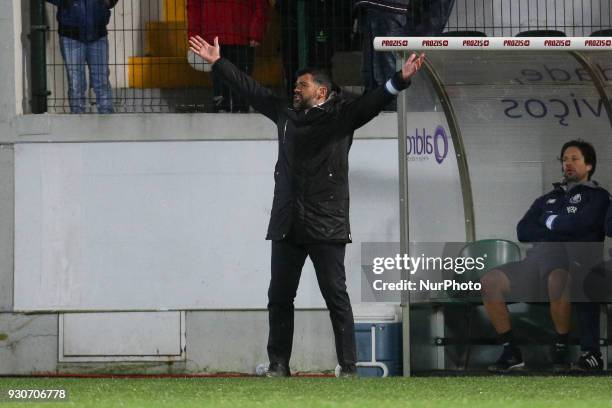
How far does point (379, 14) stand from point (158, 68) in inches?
84.2

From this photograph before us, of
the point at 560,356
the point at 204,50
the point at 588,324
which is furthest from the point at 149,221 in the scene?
the point at 588,324

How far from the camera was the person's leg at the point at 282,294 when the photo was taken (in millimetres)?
9992

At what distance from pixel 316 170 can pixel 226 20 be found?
11.3ft

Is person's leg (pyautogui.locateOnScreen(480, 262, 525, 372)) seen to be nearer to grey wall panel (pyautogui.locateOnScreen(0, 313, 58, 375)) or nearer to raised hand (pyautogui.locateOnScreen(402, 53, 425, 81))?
raised hand (pyautogui.locateOnScreen(402, 53, 425, 81))

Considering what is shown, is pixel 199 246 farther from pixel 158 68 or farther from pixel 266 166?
pixel 158 68

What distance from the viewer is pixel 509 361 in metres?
11.1

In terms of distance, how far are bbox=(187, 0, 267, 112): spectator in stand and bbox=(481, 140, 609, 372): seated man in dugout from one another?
3.08m

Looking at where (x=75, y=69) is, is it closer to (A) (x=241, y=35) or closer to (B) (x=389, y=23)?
(A) (x=241, y=35)

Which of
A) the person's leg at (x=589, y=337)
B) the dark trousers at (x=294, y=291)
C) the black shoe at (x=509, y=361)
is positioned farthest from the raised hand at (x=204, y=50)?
the person's leg at (x=589, y=337)

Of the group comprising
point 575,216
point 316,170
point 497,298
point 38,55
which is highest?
point 38,55

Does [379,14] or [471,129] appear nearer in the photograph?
[471,129]

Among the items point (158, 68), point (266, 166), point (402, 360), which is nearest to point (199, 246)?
point (266, 166)

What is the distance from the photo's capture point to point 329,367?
12.7 meters

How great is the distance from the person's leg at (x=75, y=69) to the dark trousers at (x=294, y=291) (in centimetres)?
384
